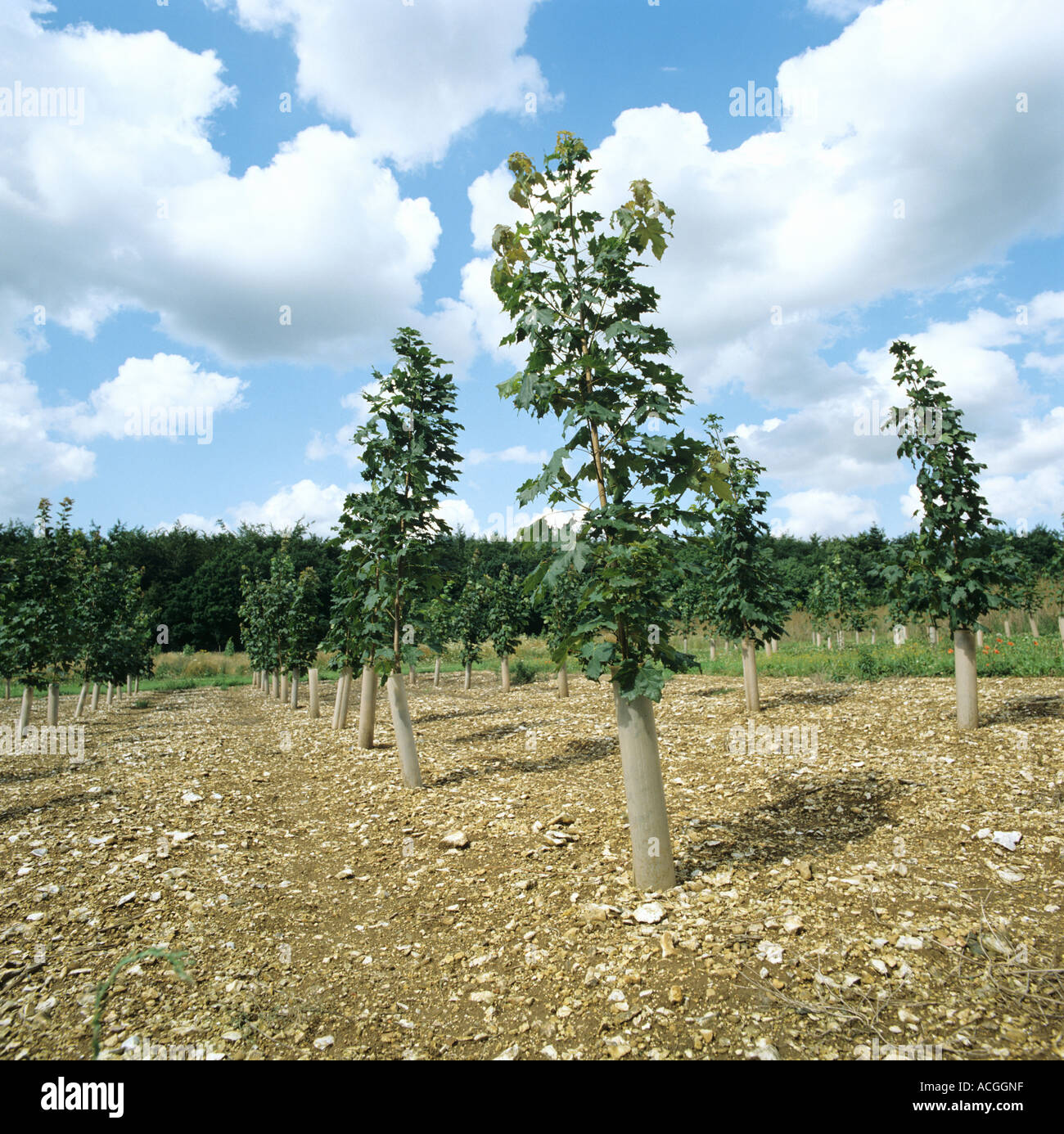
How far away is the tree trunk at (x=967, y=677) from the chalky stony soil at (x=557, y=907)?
0.41m

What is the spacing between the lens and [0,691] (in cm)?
3712

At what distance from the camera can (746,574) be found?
13508 mm

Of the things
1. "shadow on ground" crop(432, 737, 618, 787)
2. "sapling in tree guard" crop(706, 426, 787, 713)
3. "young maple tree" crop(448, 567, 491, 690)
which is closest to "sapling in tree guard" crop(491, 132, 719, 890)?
"shadow on ground" crop(432, 737, 618, 787)

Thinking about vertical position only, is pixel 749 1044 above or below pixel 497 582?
below

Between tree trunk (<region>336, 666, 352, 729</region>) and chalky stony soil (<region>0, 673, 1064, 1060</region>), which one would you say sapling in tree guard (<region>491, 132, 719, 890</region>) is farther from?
tree trunk (<region>336, 666, 352, 729</region>)

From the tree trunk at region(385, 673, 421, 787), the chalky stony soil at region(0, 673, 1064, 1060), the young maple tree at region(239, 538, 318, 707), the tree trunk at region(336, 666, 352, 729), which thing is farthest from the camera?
the young maple tree at region(239, 538, 318, 707)

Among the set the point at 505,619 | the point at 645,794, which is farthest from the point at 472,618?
the point at 645,794

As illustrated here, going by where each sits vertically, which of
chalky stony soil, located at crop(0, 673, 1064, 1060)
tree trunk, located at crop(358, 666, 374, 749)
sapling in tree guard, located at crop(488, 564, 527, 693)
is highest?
sapling in tree guard, located at crop(488, 564, 527, 693)

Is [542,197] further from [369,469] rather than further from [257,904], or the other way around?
[257,904]

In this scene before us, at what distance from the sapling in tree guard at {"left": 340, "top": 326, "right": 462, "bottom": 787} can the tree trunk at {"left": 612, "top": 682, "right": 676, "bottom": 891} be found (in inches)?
192

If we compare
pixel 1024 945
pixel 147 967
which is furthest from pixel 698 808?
pixel 147 967

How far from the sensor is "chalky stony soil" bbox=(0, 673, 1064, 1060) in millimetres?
3996

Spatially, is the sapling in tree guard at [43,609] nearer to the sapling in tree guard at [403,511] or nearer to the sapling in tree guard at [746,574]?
the sapling in tree guard at [403,511]
